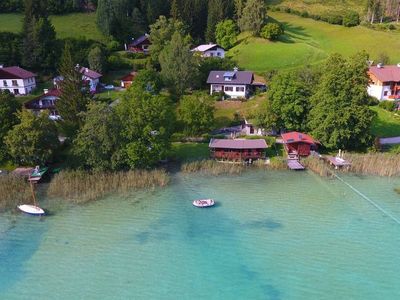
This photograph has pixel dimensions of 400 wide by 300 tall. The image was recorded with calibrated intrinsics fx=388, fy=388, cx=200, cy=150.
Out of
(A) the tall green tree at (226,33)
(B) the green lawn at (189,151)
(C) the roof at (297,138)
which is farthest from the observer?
(A) the tall green tree at (226,33)

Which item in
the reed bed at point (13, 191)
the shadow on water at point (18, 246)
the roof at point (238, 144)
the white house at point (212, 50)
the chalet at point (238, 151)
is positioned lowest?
the shadow on water at point (18, 246)

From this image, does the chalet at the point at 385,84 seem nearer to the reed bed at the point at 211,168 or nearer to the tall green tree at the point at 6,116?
the reed bed at the point at 211,168

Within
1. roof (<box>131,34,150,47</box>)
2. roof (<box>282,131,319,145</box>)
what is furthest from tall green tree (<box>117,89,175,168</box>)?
roof (<box>131,34,150,47</box>)

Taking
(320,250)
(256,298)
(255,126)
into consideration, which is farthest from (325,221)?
(255,126)

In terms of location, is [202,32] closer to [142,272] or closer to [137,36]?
[137,36]

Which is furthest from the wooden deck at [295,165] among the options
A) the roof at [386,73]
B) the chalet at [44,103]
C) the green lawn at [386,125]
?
the chalet at [44,103]

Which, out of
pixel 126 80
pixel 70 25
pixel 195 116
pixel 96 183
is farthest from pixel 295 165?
pixel 70 25

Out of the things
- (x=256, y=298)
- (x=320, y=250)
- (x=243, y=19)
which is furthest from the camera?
(x=243, y=19)
